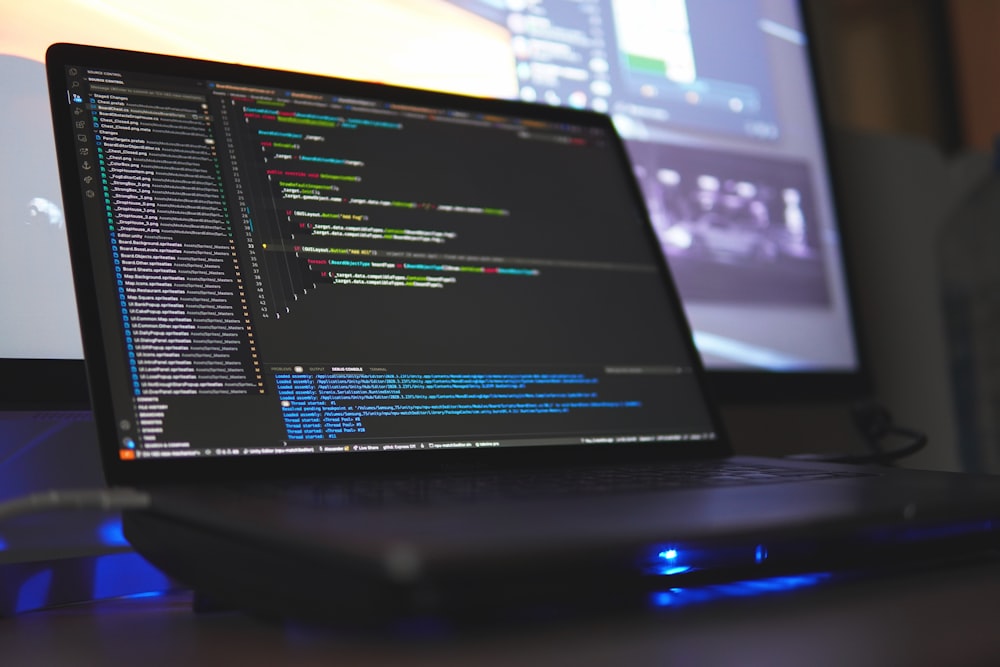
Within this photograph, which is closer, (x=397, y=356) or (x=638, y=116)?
(x=397, y=356)

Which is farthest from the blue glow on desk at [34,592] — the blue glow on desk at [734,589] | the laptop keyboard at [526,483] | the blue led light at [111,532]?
the blue glow on desk at [734,589]

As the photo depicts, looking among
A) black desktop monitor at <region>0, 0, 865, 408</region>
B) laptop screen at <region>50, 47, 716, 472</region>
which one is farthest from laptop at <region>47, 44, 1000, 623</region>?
black desktop monitor at <region>0, 0, 865, 408</region>

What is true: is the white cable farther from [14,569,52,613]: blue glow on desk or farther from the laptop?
[14,569,52,613]: blue glow on desk

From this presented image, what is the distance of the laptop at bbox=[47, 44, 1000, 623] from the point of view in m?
0.45

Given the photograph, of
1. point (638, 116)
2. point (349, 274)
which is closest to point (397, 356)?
point (349, 274)

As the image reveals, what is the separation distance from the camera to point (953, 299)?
1.47 metres

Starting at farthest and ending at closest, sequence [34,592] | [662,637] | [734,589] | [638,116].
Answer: [638,116] → [34,592] → [734,589] → [662,637]

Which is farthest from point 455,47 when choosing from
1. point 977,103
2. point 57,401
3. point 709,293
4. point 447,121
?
point 977,103

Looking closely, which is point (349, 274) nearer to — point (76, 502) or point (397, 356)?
point (397, 356)

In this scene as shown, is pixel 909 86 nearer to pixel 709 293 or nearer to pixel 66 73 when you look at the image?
pixel 709 293

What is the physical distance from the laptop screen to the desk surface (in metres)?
0.11

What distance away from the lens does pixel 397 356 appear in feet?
2.19

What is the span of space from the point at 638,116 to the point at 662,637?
801mm

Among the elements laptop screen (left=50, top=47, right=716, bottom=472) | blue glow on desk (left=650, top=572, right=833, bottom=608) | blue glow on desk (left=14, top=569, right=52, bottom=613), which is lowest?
blue glow on desk (left=650, top=572, right=833, bottom=608)
